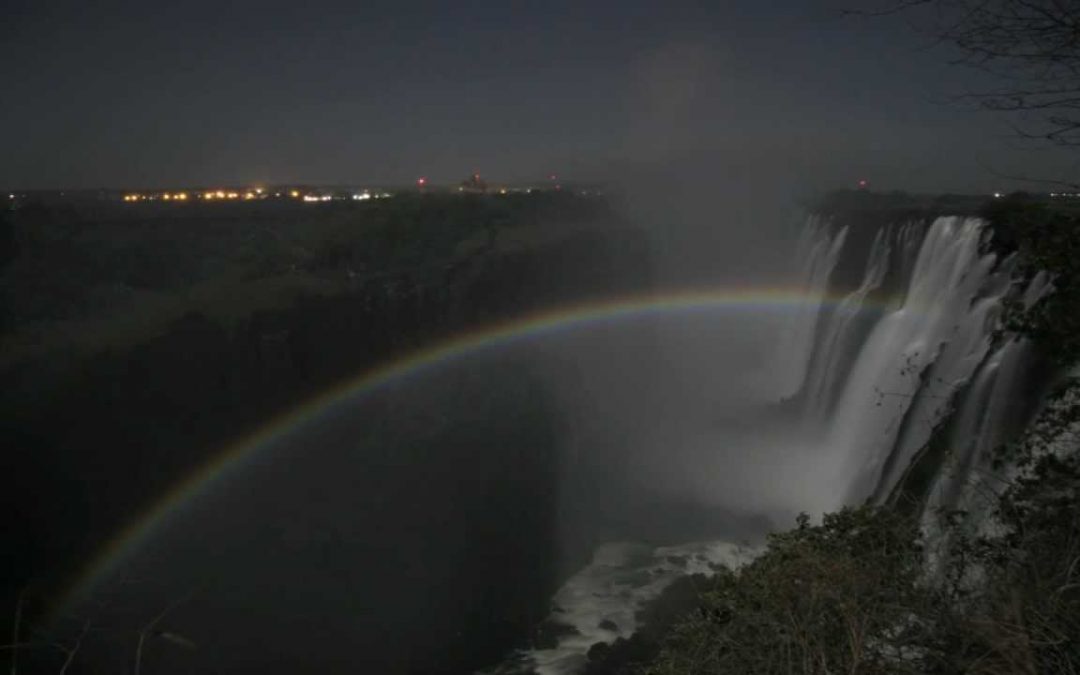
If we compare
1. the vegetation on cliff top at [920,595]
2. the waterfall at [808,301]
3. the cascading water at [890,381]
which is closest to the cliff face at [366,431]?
the cascading water at [890,381]

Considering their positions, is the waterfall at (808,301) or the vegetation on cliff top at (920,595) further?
the waterfall at (808,301)

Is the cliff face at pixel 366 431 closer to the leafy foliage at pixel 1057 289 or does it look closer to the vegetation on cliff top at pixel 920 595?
the vegetation on cliff top at pixel 920 595

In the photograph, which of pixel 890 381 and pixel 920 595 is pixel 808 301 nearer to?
pixel 890 381

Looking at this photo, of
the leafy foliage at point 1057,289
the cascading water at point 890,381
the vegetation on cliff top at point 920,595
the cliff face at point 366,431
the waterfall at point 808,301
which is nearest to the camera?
the vegetation on cliff top at point 920,595

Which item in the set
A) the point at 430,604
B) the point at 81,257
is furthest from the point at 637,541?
the point at 81,257

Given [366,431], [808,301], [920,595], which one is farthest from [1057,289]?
[808,301]

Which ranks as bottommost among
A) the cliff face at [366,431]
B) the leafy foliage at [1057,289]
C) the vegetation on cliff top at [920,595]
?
the cliff face at [366,431]

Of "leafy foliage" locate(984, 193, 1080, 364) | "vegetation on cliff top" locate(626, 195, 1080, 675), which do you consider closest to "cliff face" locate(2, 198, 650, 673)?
"vegetation on cliff top" locate(626, 195, 1080, 675)

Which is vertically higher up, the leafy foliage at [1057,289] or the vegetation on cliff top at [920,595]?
the leafy foliage at [1057,289]

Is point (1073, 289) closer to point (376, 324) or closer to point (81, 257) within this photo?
point (376, 324)

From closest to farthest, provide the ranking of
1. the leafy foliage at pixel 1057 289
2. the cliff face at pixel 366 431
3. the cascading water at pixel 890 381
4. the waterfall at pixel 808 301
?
the leafy foliage at pixel 1057 289, the cascading water at pixel 890 381, the cliff face at pixel 366 431, the waterfall at pixel 808 301
